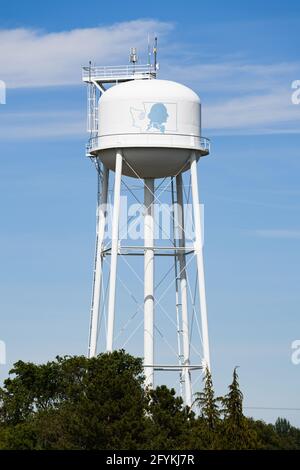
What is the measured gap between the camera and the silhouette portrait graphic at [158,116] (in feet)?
254

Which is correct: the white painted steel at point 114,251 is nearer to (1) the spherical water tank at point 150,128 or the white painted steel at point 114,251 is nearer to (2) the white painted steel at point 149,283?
(1) the spherical water tank at point 150,128

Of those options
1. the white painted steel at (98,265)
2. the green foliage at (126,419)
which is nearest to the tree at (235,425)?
the green foliage at (126,419)

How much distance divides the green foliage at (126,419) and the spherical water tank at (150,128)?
8426 mm

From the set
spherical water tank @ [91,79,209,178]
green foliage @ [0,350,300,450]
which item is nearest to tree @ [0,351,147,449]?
green foliage @ [0,350,300,450]

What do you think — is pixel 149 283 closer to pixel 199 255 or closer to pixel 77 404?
pixel 199 255

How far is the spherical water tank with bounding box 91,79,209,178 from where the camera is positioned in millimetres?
77188

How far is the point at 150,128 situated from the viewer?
77.2m

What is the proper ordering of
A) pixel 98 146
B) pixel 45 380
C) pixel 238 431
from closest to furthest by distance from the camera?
pixel 238 431 < pixel 98 146 < pixel 45 380

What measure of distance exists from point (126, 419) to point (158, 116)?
1279cm

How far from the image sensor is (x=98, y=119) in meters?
79.5

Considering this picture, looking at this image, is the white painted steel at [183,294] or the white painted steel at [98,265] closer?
the white painted steel at [98,265]

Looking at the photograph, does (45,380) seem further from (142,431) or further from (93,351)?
(142,431)

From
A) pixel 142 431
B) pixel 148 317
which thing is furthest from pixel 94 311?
pixel 142 431

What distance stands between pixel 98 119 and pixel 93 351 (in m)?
9.92
